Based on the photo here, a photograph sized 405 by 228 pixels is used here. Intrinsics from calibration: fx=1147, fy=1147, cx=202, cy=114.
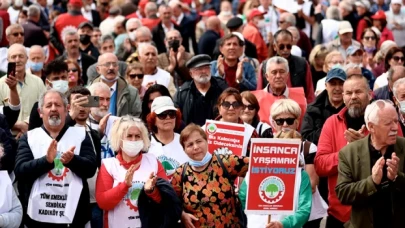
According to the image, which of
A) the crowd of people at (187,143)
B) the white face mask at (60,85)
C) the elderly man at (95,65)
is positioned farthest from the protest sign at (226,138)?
the elderly man at (95,65)

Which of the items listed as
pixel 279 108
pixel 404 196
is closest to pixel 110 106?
pixel 279 108

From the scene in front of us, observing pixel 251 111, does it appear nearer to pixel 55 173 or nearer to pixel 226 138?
pixel 226 138

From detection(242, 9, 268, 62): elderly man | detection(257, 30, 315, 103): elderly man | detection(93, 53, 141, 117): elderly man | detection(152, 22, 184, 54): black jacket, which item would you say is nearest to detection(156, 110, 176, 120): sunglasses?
detection(93, 53, 141, 117): elderly man

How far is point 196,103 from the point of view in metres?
13.4

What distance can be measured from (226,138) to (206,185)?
1.31 metres

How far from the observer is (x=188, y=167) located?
10086mm

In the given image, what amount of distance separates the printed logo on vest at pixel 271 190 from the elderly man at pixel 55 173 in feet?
5.42

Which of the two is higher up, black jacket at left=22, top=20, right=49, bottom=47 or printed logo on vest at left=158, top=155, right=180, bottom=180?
black jacket at left=22, top=20, right=49, bottom=47

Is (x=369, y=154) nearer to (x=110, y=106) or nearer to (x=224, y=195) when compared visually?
(x=224, y=195)

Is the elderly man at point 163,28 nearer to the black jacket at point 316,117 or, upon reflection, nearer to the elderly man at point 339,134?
the black jacket at point 316,117

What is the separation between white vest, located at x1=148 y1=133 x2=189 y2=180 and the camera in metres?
11.0

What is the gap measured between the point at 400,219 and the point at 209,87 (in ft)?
14.7

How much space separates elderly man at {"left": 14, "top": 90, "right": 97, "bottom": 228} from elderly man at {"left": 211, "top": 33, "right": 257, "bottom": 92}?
14.5ft

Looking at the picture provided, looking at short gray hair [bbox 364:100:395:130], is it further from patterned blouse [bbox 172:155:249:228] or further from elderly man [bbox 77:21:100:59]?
elderly man [bbox 77:21:100:59]
